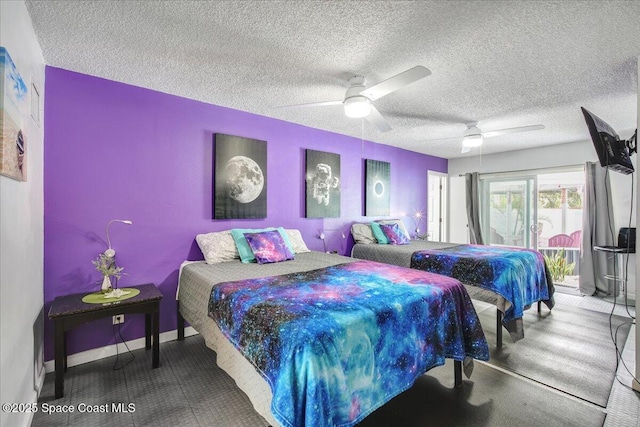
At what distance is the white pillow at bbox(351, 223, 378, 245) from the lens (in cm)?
437

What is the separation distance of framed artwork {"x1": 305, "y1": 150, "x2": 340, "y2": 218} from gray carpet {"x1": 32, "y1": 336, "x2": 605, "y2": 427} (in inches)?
89.3

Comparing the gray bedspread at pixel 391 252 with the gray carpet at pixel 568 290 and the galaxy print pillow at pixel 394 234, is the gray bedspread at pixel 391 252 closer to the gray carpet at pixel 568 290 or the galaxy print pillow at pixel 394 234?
the galaxy print pillow at pixel 394 234

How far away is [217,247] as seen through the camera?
9.46ft

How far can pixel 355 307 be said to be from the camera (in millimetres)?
1582

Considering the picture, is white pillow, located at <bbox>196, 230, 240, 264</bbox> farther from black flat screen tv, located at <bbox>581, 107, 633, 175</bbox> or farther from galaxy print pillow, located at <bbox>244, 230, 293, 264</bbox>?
black flat screen tv, located at <bbox>581, 107, 633, 175</bbox>

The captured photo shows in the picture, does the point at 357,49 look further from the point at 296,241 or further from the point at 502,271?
the point at 502,271

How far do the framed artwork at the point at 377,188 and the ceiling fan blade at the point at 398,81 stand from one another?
97.0 inches

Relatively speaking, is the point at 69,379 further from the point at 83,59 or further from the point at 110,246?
the point at 83,59

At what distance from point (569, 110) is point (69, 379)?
5410mm

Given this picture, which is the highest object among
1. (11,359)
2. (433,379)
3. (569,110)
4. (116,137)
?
(569,110)

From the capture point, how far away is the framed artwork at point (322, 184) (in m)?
3.96

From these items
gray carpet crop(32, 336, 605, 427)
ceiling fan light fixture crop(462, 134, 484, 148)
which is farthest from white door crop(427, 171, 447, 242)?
gray carpet crop(32, 336, 605, 427)

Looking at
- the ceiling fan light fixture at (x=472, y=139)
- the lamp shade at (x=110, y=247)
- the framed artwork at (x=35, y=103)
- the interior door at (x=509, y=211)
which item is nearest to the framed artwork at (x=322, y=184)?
the ceiling fan light fixture at (x=472, y=139)

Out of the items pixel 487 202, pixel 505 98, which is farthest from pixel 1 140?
pixel 487 202
